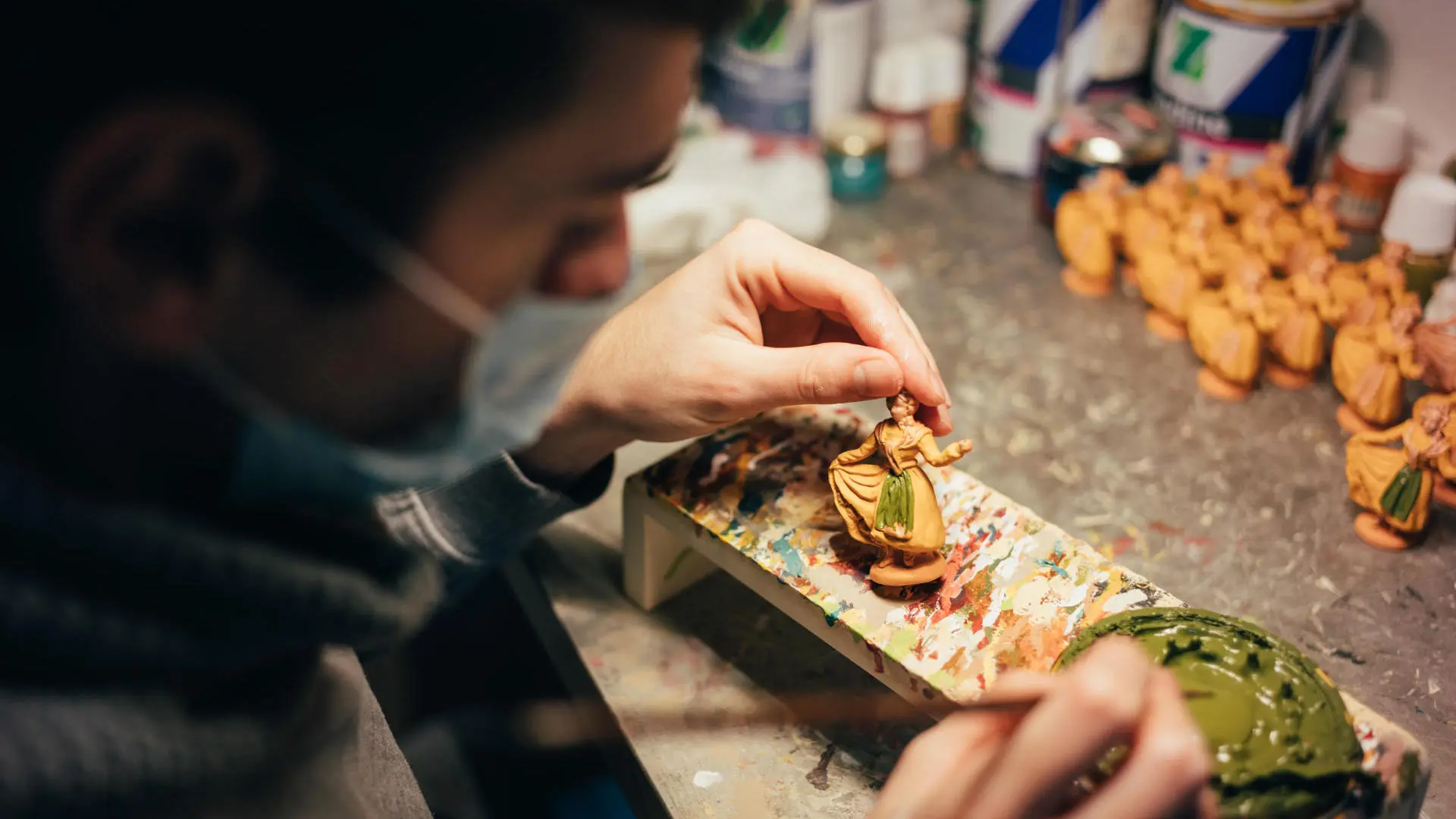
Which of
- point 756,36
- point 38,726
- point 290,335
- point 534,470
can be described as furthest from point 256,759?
point 756,36

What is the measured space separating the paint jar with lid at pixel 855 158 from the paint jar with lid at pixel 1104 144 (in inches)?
11.3

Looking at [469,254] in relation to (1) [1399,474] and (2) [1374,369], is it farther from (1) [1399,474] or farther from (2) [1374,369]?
(2) [1374,369]

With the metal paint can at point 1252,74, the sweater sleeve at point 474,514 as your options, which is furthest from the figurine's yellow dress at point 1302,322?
the sweater sleeve at point 474,514

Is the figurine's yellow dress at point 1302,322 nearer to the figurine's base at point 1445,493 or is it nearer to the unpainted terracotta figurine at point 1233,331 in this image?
the unpainted terracotta figurine at point 1233,331

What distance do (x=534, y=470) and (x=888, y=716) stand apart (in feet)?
1.36

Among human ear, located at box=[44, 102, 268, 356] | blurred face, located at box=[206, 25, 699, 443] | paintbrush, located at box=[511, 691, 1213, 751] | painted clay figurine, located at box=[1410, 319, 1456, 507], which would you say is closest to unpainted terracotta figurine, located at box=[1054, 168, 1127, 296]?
painted clay figurine, located at box=[1410, 319, 1456, 507]

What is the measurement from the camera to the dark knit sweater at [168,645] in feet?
2.00

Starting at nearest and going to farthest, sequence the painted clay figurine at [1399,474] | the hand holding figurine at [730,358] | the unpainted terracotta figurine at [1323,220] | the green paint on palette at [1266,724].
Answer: the green paint on palette at [1266,724], the hand holding figurine at [730,358], the painted clay figurine at [1399,474], the unpainted terracotta figurine at [1323,220]

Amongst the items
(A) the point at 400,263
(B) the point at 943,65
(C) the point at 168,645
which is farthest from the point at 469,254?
(B) the point at 943,65

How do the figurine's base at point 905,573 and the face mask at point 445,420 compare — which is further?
the figurine's base at point 905,573

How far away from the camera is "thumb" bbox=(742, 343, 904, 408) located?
0.96 metres

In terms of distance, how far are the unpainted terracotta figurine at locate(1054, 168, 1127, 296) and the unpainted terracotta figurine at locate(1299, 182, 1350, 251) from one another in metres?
0.25

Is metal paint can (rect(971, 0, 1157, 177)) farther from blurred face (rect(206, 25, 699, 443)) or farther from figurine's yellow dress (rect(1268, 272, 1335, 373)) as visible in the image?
blurred face (rect(206, 25, 699, 443))

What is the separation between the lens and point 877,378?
3.15ft
